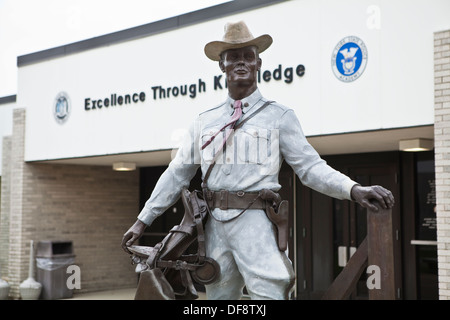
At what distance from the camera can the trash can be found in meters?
12.1

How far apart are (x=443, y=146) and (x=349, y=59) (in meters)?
1.58

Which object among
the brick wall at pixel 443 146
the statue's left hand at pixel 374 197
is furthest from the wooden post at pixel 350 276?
the brick wall at pixel 443 146

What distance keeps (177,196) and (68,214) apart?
9.78 m

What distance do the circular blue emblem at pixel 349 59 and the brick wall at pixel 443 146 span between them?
94 centimetres

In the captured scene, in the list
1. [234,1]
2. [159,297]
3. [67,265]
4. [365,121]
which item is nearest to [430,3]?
[365,121]

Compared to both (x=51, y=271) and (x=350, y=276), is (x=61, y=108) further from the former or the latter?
(x=350, y=276)

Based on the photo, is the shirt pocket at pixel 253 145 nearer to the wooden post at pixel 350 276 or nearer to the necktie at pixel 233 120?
the necktie at pixel 233 120

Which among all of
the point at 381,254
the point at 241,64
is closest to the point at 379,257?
the point at 381,254

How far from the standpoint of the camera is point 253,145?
135 inches

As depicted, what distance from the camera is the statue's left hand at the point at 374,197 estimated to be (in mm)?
2982

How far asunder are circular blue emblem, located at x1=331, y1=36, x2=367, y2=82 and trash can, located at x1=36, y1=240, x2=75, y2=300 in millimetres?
7014

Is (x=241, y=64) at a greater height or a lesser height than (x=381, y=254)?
greater

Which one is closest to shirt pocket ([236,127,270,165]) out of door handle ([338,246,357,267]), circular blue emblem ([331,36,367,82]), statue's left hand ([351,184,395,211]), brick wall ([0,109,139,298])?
statue's left hand ([351,184,395,211])

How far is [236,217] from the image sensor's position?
3.37 metres
